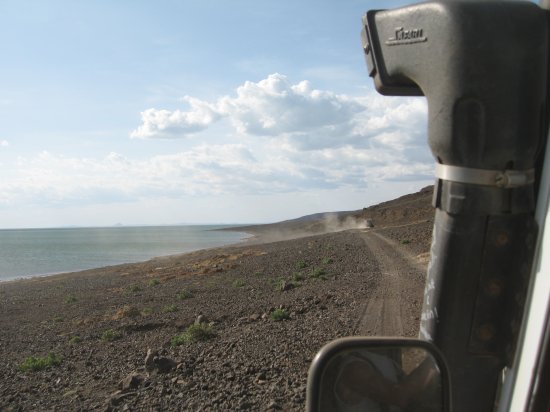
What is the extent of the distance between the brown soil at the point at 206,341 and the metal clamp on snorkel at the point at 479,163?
5.00 meters

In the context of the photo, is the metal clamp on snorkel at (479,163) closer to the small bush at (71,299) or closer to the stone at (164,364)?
the stone at (164,364)

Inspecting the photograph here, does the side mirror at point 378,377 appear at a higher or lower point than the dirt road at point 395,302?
higher

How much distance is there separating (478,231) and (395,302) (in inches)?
442

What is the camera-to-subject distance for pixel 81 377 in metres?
9.27

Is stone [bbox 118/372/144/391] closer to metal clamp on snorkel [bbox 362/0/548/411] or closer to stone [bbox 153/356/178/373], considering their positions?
stone [bbox 153/356/178/373]

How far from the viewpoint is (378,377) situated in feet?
5.16

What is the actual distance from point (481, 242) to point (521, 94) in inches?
18.1

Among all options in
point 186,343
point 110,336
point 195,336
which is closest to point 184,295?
point 110,336

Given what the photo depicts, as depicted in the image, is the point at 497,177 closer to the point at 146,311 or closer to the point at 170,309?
the point at 170,309

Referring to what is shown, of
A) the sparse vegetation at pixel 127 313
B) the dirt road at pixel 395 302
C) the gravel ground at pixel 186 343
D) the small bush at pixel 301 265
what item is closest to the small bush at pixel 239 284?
the gravel ground at pixel 186 343

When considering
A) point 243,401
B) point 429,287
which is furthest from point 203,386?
point 429,287

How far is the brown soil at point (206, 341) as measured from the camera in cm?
Result: 743

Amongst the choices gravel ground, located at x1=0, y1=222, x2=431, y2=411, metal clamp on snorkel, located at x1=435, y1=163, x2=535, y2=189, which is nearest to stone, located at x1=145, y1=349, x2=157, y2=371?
gravel ground, located at x1=0, y1=222, x2=431, y2=411

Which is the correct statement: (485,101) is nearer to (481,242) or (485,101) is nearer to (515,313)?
(481,242)
